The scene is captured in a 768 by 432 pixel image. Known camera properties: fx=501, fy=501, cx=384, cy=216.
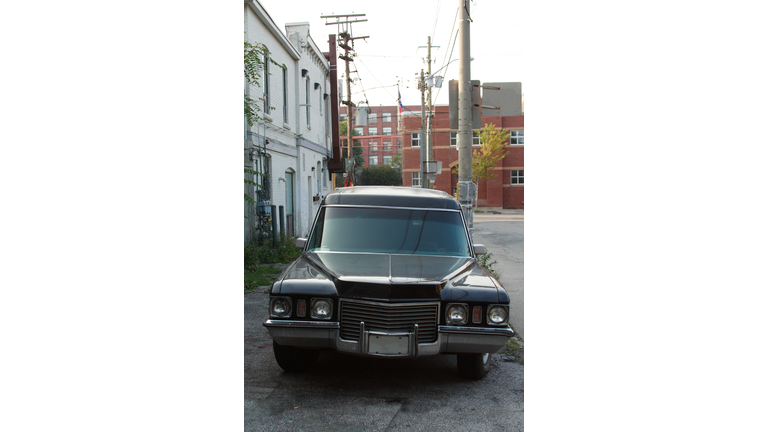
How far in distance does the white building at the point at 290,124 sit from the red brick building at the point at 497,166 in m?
24.4

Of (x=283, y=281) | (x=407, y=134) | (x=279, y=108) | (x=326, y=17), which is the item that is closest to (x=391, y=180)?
(x=407, y=134)

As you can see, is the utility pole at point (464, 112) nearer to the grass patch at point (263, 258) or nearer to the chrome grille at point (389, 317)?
the grass patch at point (263, 258)

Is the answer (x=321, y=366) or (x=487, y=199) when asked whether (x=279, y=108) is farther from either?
(x=487, y=199)

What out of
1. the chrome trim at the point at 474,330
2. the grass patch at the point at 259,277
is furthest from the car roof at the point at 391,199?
the grass patch at the point at 259,277

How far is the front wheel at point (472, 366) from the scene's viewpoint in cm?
452

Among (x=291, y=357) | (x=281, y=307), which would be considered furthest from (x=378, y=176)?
(x=281, y=307)

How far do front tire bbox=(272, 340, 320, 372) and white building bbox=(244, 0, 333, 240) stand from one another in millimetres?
7970

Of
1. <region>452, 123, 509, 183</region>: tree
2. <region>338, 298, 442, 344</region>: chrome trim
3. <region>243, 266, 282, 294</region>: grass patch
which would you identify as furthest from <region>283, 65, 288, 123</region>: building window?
<region>452, 123, 509, 183</region>: tree

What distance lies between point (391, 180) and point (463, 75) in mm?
57931

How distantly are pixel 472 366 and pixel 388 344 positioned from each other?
1003 mm

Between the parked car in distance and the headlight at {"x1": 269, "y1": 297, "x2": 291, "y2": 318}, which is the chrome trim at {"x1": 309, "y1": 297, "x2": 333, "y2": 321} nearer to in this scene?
the parked car in distance

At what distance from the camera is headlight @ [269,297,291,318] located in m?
4.12

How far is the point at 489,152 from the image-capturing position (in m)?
44.8

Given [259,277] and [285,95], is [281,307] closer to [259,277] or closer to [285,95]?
[259,277]
